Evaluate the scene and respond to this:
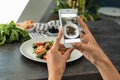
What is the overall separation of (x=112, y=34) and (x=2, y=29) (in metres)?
0.72

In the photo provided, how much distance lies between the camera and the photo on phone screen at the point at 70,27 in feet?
3.13

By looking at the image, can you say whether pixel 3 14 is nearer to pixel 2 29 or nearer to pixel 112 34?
pixel 2 29

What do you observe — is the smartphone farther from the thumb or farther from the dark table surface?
the dark table surface

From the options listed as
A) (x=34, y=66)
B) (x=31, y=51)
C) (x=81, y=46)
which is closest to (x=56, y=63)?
(x=81, y=46)

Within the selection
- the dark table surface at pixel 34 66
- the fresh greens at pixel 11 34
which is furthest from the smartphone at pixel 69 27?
the fresh greens at pixel 11 34

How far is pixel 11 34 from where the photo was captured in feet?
4.56

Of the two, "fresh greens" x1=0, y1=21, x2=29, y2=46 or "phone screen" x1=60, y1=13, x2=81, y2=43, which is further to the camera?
"fresh greens" x1=0, y1=21, x2=29, y2=46

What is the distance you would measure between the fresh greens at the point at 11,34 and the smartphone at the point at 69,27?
1.56 ft

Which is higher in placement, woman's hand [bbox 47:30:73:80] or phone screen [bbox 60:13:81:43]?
phone screen [bbox 60:13:81:43]

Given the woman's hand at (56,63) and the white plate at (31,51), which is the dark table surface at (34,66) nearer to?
the white plate at (31,51)

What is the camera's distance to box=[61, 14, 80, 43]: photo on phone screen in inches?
37.6

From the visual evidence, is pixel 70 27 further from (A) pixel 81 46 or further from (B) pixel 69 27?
(A) pixel 81 46

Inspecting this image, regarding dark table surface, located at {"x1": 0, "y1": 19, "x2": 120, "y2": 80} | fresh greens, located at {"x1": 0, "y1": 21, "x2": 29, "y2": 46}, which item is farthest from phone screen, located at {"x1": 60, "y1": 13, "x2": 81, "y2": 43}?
fresh greens, located at {"x1": 0, "y1": 21, "x2": 29, "y2": 46}

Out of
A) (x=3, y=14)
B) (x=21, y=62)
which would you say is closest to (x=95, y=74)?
(x=21, y=62)
